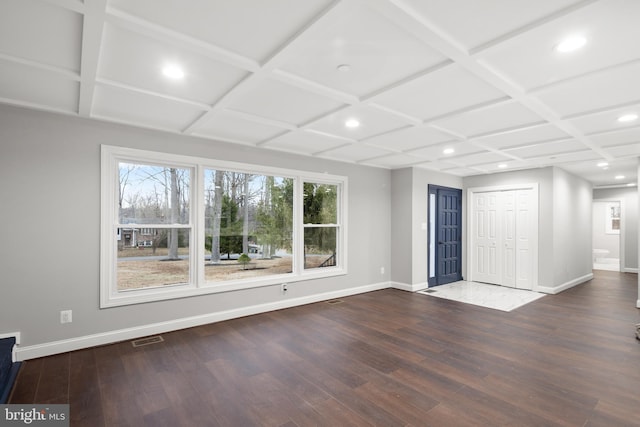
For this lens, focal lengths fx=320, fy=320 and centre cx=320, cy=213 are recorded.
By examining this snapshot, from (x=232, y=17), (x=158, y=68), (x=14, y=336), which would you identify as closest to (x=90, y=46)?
(x=158, y=68)

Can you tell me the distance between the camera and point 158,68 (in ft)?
7.67

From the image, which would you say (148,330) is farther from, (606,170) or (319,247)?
(606,170)

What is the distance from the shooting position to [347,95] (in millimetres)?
2783

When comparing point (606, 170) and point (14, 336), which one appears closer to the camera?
point (14, 336)

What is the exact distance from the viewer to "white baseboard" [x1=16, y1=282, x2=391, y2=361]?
3.16m

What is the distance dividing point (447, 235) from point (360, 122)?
14.7ft

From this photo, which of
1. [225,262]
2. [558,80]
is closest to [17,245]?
[225,262]

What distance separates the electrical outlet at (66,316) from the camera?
328 centimetres

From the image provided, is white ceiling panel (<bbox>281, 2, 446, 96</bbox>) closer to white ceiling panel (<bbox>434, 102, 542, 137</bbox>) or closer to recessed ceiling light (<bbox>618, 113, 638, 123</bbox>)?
white ceiling panel (<bbox>434, 102, 542, 137</bbox>)

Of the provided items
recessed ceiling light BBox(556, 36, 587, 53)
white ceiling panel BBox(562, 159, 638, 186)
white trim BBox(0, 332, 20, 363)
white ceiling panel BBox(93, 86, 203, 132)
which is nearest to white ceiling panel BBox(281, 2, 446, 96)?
recessed ceiling light BBox(556, 36, 587, 53)

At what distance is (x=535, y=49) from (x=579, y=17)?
0.32 m

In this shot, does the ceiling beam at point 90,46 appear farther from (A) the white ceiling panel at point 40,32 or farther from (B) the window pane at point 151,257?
(B) the window pane at point 151,257

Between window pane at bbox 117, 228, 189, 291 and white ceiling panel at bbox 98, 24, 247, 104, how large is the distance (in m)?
1.91

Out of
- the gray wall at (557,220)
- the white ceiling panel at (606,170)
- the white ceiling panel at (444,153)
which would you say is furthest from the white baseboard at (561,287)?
the white ceiling panel at (444,153)
